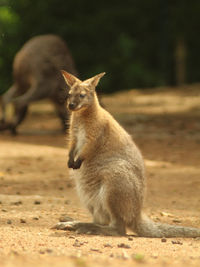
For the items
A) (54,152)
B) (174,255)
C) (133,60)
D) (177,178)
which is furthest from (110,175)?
(133,60)

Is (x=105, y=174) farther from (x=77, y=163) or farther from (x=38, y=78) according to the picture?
(x=38, y=78)

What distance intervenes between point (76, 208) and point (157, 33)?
1745cm

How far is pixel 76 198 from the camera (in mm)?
7445

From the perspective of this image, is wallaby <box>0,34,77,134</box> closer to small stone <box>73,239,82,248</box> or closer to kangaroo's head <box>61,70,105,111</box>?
kangaroo's head <box>61,70,105,111</box>

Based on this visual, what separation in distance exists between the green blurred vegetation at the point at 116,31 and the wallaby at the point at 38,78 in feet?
24.8

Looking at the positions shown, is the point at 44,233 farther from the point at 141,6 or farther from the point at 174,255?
the point at 141,6

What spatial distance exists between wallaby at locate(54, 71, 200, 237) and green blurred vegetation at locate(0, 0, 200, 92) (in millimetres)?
15001

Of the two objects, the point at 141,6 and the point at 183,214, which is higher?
the point at 141,6

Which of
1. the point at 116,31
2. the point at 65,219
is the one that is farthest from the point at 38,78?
the point at 116,31

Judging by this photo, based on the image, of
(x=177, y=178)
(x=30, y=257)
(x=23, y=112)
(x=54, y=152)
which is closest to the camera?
(x=30, y=257)

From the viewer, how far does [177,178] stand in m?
8.81

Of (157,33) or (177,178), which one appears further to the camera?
(157,33)

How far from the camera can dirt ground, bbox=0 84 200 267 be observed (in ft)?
14.0

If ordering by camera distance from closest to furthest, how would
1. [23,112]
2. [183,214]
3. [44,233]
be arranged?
[44,233]
[183,214]
[23,112]
